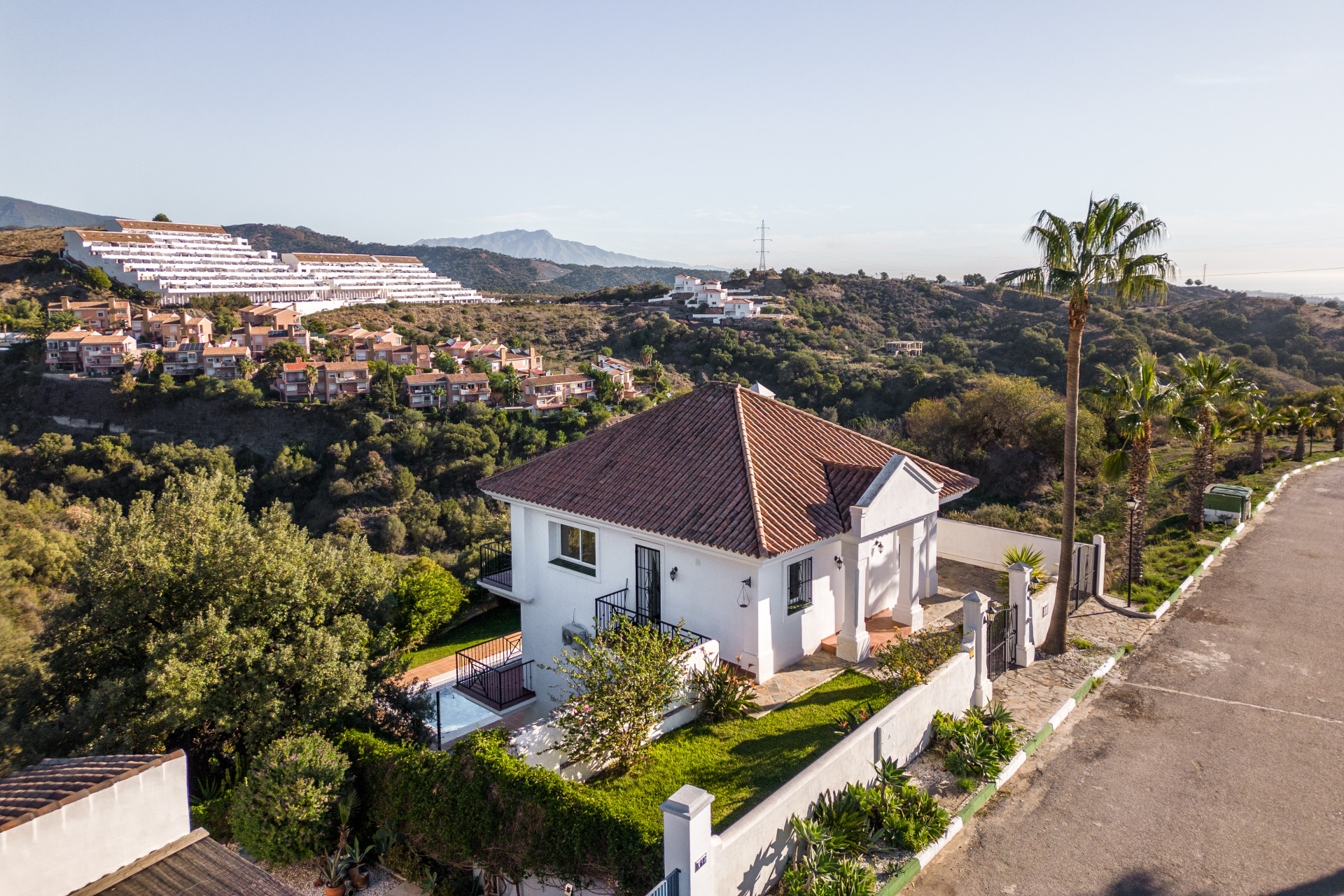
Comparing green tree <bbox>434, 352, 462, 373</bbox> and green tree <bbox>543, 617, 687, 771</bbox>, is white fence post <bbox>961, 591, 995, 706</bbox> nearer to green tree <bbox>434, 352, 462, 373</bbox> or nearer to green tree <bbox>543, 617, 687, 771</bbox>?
green tree <bbox>543, 617, 687, 771</bbox>

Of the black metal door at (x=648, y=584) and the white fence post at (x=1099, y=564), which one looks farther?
the white fence post at (x=1099, y=564)

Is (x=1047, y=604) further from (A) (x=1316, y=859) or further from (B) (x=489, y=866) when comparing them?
(B) (x=489, y=866)

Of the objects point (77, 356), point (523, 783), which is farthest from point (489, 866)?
point (77, 356)

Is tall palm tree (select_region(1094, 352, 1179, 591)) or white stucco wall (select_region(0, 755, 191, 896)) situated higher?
tall palm tree (select_region(1094, 352, 1179, 591))

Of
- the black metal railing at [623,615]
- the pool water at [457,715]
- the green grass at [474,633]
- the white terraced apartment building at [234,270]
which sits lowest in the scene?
the green grass at [474,633]

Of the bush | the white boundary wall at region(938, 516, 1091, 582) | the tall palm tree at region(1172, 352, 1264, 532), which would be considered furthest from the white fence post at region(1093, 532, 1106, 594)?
the bush

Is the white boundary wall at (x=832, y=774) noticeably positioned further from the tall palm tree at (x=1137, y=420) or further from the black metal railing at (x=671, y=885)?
the tall palm tree at (x=1137, y=420)

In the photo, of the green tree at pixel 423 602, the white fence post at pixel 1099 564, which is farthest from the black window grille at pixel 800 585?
the white fence post at pixel 1099 564
